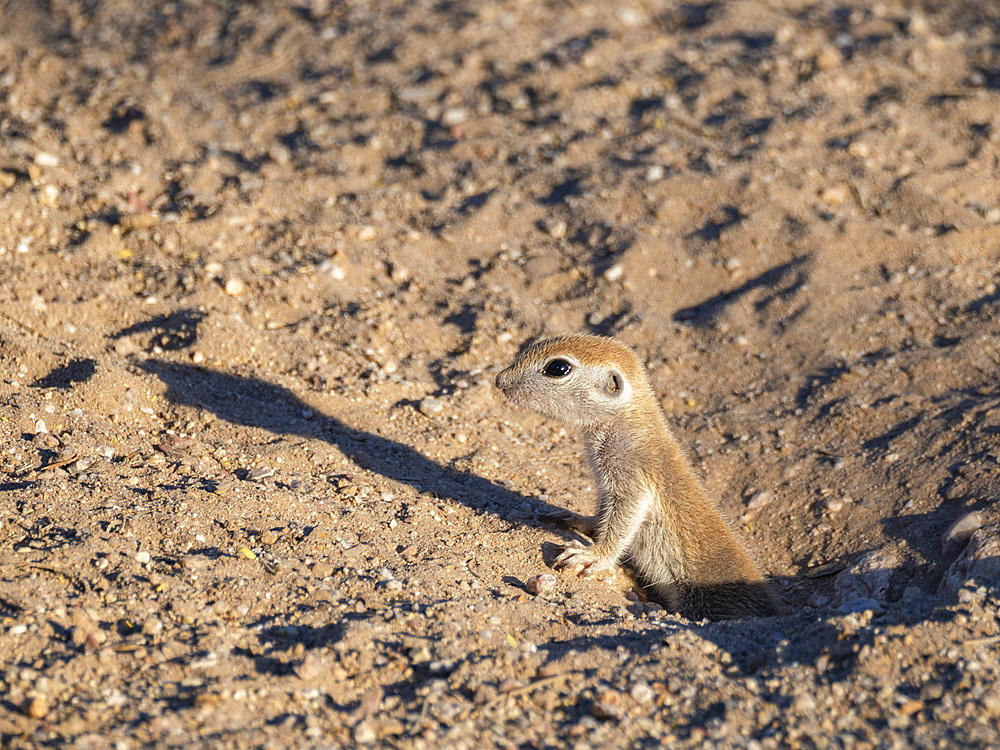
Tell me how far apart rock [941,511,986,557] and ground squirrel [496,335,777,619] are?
89 cm

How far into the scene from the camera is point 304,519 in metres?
4.47

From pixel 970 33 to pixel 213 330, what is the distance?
7736 millimetres

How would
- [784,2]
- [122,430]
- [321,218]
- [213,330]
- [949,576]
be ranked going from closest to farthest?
[949,576]
[122,430]
[213,330]
[321,218]
[784,2]

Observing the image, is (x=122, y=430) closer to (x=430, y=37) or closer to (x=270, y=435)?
(x=270, y=435)

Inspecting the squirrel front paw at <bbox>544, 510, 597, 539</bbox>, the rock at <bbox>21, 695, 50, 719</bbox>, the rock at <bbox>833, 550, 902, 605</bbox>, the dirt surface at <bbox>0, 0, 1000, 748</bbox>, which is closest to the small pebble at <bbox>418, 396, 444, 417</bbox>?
the dirt surface at <bbox>0, 0, 1000, 748</bbox>

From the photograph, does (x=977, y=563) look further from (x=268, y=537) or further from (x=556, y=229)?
(x=556, y=229)

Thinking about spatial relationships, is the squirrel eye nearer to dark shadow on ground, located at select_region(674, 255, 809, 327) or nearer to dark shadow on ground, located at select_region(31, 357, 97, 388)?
dark shadow on ground, located at select_region(674, 255, 809, 327)

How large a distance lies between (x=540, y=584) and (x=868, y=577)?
170 cm

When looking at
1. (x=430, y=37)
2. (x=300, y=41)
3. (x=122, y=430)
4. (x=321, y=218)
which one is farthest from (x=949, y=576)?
(x=300, y=41)

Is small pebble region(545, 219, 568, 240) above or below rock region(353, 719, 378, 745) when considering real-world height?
below

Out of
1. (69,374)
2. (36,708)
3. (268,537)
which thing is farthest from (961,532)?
(69,374)

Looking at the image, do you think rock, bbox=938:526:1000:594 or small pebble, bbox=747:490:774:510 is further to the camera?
small pebble, bbox=747:490:774:510

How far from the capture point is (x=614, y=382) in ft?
15.8

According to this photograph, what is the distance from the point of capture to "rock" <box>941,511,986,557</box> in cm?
450
